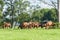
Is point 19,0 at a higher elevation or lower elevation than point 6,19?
higher

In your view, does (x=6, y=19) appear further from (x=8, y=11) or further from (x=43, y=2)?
(x=43, y=2)

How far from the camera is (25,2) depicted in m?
38.6

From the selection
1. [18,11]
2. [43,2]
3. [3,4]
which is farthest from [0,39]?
[18,11]

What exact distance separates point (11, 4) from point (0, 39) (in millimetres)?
32326

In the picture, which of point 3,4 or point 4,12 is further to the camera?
point 4,12

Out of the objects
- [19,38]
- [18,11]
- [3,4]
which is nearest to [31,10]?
[18,11]

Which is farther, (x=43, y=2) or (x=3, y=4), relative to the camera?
(x=3, y=4)

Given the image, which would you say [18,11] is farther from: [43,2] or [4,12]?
[43,2]

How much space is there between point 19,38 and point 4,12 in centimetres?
3504

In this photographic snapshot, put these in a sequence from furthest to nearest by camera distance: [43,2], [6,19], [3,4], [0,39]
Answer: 1. [6,19]
2. [3,4]
3. [43,2]
4. [0,39]

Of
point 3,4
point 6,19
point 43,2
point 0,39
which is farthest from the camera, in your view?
point 6,19

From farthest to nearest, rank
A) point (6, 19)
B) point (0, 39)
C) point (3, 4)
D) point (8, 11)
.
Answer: point (6, 19) → point (8, 11) → point (3, 4) → point (0, 39)

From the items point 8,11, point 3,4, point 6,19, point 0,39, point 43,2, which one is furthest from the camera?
point 6,19

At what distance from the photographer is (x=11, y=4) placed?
38.7 m
